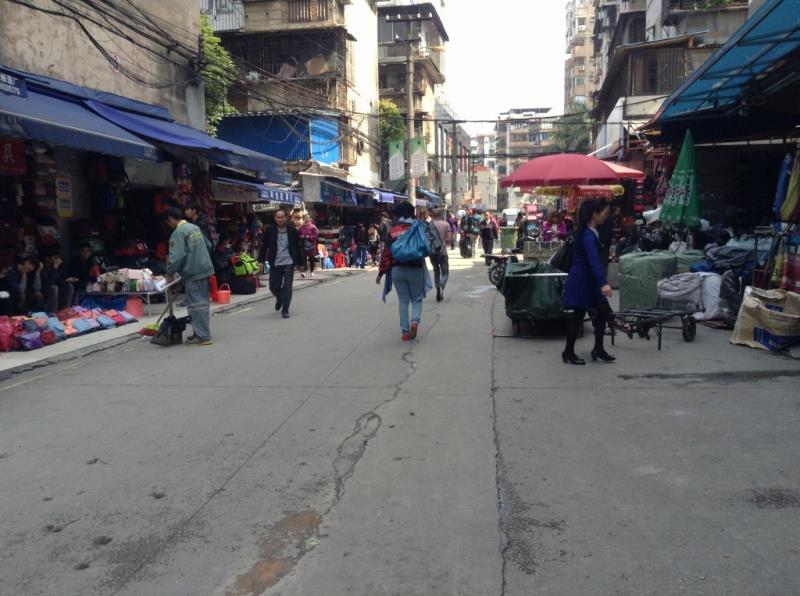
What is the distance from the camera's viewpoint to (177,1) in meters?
16.4

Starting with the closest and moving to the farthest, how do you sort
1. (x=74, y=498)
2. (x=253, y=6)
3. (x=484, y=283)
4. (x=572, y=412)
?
(x=74, y=498), (x=572, y=412), (x=484, y=283), (x=253, y=6)

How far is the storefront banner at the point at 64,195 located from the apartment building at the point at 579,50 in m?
76.6

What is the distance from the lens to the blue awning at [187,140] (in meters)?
12.1

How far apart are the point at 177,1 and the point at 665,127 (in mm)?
11202

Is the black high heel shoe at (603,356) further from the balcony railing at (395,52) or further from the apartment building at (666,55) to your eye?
the balcony railing at (395,52)

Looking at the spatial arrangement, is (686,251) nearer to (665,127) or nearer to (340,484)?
(665,127)

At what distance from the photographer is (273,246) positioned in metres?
12.0

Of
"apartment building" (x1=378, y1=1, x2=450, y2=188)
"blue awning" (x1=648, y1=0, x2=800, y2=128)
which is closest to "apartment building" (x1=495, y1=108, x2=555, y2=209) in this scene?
"apartment building" (x1=378, y1=1, x2=450, y2=188)

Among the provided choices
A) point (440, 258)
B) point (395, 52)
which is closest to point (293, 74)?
point (395, 52)

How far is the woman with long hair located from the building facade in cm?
841

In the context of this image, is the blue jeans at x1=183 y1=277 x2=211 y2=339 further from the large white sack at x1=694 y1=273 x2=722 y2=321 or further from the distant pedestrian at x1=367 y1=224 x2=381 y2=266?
the distant pedestrian at x1=367 y1=224 x2=381 y2=266

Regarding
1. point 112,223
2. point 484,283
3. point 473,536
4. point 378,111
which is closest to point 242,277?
point 112,223

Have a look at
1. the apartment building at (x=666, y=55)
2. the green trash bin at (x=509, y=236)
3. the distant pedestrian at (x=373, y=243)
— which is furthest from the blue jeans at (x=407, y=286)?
the green trash bin at (x=509, y=236)

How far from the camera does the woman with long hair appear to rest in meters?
7.29
